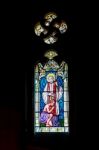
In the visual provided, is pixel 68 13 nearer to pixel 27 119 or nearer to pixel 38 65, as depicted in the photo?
pixel 38 65

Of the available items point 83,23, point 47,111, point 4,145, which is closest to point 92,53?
point 83,23

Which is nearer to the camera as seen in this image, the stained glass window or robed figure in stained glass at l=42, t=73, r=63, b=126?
the stained glass window

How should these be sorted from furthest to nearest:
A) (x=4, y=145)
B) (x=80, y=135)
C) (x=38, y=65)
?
(x=38, y=65)
(x=80, y=135)
(x=4, y=145)

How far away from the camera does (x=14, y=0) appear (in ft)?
35.3

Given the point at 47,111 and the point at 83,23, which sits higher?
the point at 83,23

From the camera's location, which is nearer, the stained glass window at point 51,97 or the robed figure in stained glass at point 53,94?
the stained glass window at point 51,97

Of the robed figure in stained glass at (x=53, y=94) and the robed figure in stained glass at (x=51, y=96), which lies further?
the robed figure in stained glass at (x=53, y=94)

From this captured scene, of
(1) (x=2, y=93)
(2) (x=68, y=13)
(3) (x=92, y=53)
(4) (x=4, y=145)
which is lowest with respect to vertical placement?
(4) (x=4, y=145)

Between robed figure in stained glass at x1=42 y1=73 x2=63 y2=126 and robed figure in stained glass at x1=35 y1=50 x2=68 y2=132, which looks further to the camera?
robed figure in stained glass at x1=42 y1=73 x2=63 y2=126

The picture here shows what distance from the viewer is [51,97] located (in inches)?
413

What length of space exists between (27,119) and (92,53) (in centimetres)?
161

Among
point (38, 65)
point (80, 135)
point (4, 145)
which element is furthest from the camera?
point (38, 65)

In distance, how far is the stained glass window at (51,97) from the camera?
33.9 feet

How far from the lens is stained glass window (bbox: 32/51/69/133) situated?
10.3 meters
